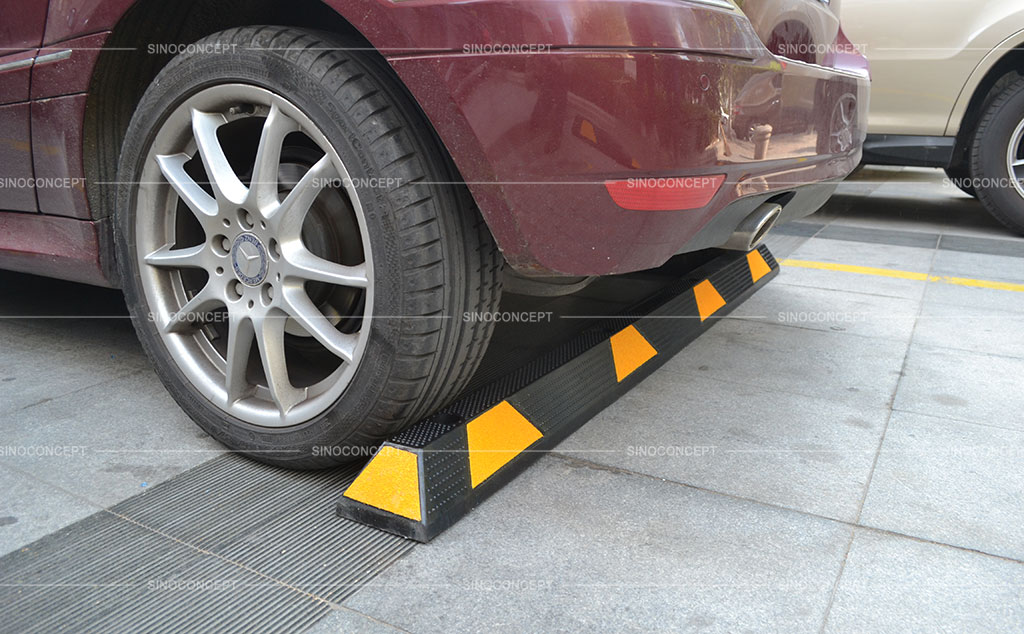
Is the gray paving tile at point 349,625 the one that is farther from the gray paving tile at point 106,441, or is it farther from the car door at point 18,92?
the car door at point 18,92

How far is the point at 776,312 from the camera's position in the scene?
347 cm

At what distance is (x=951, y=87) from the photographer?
5.28 m

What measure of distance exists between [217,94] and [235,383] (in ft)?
2.37

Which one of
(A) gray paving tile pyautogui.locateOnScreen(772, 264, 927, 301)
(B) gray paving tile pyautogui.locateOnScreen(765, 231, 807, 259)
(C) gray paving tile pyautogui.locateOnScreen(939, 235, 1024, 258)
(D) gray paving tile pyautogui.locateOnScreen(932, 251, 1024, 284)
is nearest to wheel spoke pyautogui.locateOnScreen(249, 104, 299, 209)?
(A) gray paving tile pyautogui.locateOnScreen(772, 264, 927, 301)

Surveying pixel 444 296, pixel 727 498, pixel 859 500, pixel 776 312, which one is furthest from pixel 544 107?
pixel 776 312

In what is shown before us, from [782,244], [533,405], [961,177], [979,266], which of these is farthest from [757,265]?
[961,177]

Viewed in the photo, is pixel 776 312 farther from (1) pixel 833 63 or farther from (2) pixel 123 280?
(2) pixel 123 280

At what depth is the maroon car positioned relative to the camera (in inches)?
62.0

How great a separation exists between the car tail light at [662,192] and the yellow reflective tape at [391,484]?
71 cm

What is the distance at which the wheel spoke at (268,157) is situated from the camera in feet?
6.10

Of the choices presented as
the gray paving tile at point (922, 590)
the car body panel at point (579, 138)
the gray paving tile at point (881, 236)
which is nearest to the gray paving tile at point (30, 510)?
the car body panel at point (579, 138)

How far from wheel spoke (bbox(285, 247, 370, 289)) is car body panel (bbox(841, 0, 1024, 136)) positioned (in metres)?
4.83

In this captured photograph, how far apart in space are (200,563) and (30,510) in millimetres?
518

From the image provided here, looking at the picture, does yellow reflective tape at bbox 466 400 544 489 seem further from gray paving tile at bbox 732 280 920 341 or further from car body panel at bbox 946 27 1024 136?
car body panel at bbox 946 27 1024 136
